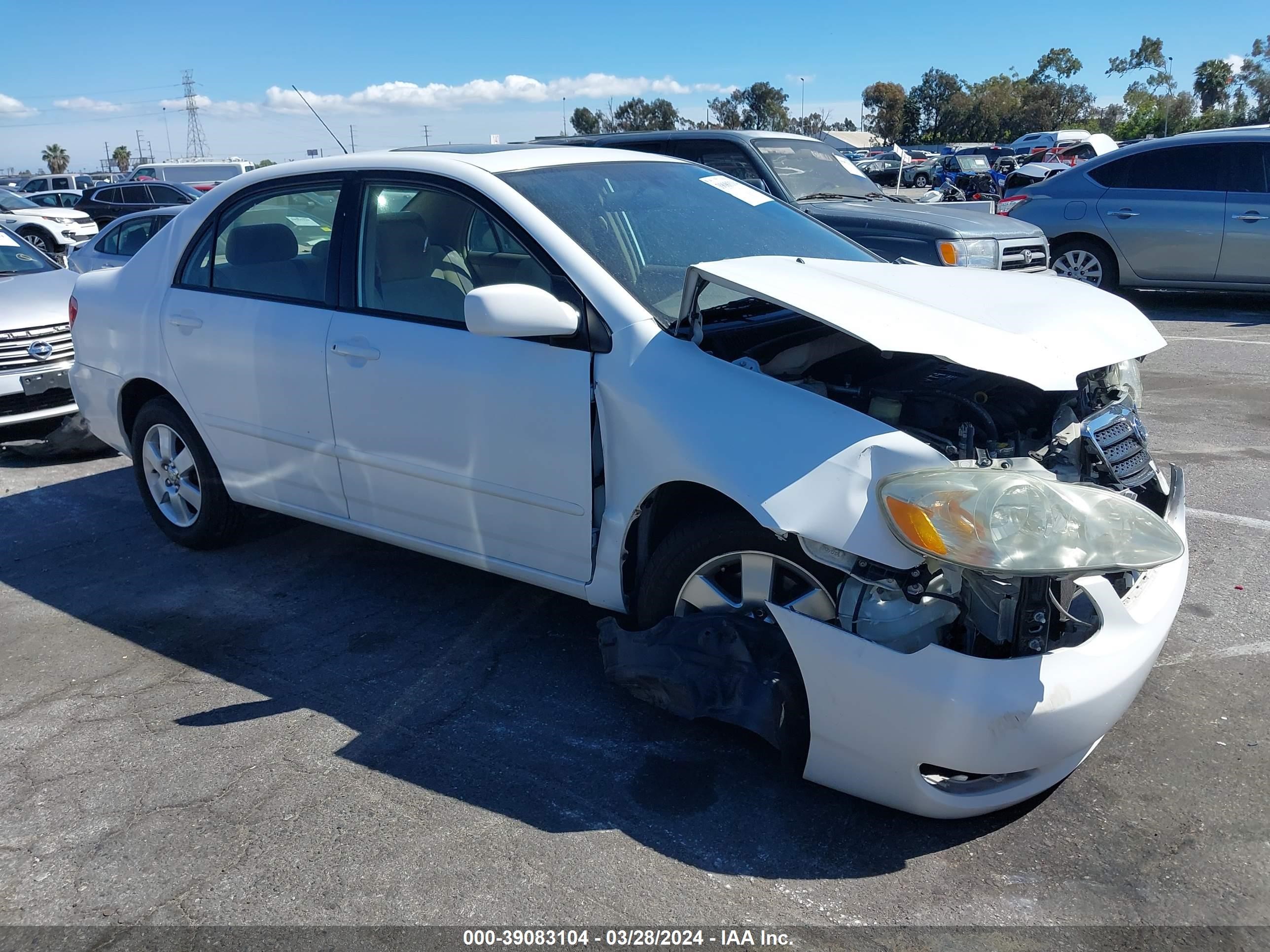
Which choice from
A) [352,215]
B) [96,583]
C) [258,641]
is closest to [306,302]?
[352,215]

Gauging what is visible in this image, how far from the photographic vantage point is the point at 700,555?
118 inches

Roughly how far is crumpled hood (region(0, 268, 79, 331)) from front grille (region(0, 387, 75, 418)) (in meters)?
0.47

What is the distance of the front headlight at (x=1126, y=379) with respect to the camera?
3336 millimetres

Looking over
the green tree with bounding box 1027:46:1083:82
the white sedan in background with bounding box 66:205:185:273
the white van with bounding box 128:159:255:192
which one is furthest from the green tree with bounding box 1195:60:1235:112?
the white sedan in background with bounding box 66:205:185:273

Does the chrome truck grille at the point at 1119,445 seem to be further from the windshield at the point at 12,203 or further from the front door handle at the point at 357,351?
the windshield at the point at 12,203

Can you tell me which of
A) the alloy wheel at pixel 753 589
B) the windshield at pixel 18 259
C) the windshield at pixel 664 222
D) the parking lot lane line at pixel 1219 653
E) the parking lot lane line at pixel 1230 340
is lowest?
the parking lot lane line at pixel 1219 653

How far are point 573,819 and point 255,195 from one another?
A: 310 cm

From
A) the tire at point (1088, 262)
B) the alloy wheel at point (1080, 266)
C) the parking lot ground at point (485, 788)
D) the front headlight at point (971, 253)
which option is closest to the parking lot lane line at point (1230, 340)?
the tire at point (1088, 262)

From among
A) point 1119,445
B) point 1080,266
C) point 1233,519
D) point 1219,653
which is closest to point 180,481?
point 1119,445

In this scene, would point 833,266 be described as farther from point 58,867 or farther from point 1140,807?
point 58,867

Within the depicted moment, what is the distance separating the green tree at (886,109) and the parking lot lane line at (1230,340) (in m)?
78.0

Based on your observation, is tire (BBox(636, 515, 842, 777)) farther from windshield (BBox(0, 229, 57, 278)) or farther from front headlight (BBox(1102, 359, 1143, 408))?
windshield (BBox(0, 229, 57, 278))

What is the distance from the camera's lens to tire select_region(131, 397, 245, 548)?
4.70 meters

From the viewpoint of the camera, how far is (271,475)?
4301 mm
